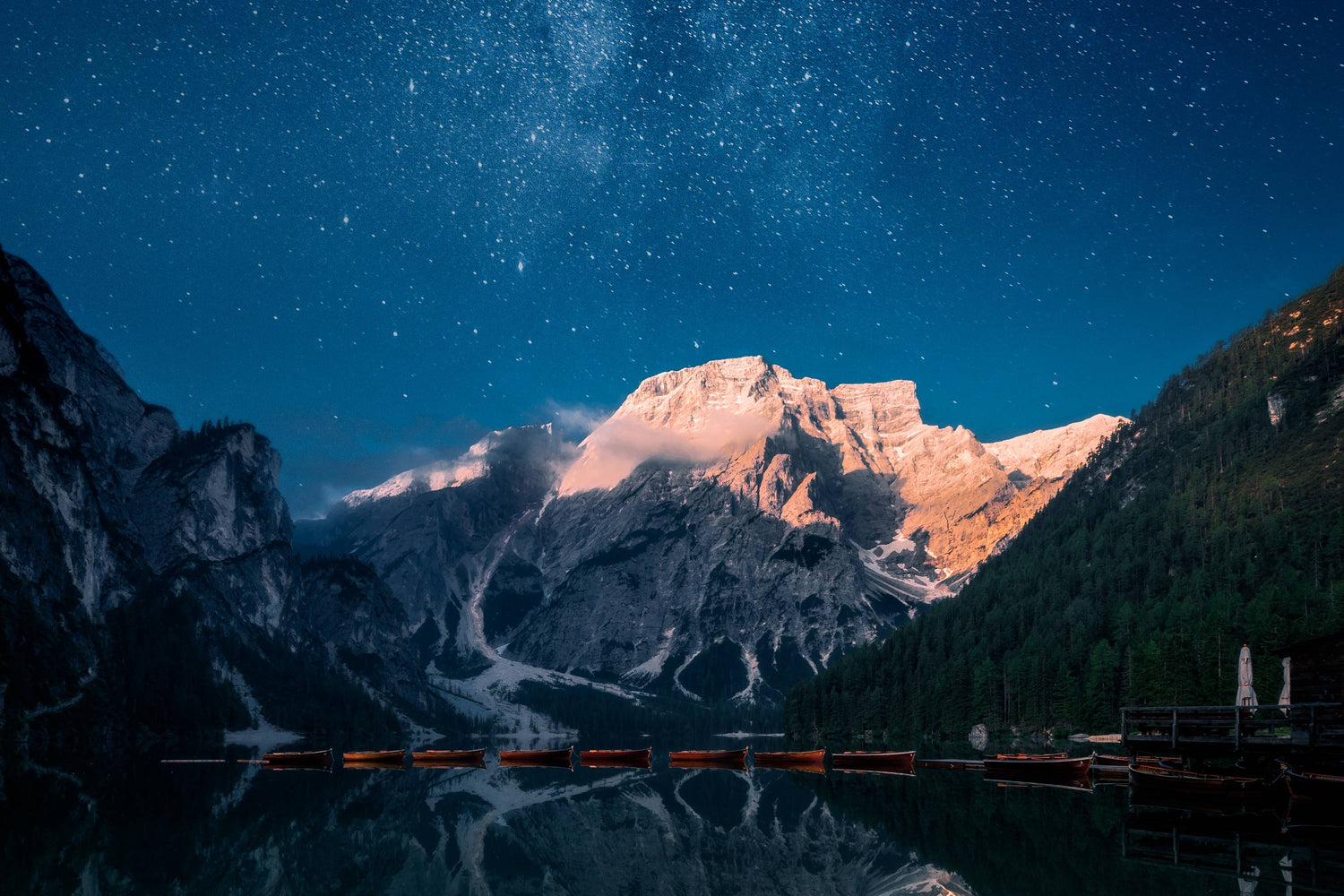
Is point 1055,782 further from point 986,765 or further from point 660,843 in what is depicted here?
point 660,843

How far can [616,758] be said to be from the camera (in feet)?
330

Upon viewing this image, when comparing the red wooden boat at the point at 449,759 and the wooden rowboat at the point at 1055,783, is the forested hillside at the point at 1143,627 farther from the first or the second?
the red wooden boat at the point at 449,759

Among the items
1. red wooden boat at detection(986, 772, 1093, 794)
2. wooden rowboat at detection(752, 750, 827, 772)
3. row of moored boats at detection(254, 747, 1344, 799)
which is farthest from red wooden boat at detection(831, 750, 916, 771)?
red wooden boat at detection(986, 772, 1093, 794)

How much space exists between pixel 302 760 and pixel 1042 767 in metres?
79.4

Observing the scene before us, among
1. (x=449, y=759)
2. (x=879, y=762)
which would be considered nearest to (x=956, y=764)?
(x=879, y=762)

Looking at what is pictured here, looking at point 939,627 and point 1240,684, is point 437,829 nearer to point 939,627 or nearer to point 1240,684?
point 1240,684

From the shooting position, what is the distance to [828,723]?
612 feet

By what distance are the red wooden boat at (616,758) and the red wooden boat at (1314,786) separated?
210ft

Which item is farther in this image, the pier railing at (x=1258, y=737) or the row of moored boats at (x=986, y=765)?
the row of moored boats at (x=986, y=765)

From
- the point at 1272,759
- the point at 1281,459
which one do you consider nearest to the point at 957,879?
the point at 1272,759

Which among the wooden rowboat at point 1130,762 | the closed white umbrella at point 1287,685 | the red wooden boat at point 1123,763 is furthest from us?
the red wooden boat at point 1123,763

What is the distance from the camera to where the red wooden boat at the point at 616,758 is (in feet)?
320

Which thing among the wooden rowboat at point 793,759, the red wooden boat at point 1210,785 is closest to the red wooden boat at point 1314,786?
the red wooden boat at point 1210,785

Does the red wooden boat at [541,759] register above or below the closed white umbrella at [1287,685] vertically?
below
